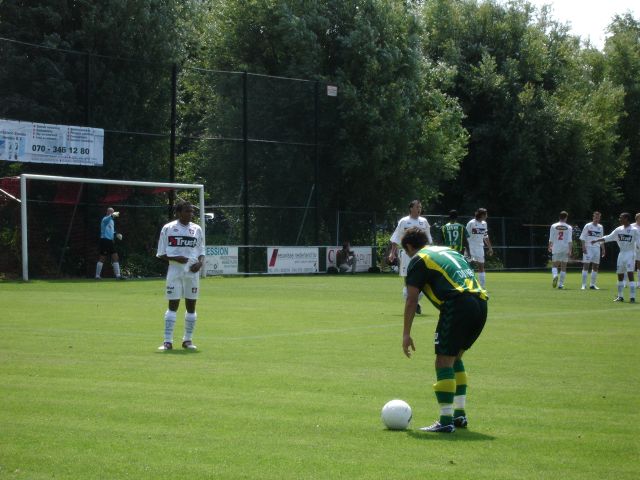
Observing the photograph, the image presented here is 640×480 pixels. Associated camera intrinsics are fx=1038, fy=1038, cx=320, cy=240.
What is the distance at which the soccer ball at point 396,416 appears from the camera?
890cm

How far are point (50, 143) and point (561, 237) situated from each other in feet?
57.6

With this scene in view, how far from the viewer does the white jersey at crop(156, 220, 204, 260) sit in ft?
50.6

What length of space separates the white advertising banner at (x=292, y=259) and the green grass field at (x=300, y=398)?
20.9 metres

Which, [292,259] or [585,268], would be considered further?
[292,259]

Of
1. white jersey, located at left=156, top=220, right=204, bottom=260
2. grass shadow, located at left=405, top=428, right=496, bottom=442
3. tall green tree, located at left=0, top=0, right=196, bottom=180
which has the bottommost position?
grass shadow, located at left=405, top=428, right=496, bottom=442

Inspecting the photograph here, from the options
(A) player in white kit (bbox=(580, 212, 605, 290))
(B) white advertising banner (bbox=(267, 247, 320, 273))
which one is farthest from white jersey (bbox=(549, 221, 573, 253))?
(B) white advertising banner (bbox=(267, 247, 320, 273))

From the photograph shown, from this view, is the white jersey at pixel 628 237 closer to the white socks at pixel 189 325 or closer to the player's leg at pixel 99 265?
the white socks at pixel 189 325

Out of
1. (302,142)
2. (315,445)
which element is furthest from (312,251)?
(315,445)

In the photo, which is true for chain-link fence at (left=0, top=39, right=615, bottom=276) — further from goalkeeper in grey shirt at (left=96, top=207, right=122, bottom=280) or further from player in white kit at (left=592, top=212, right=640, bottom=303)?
player in white kit at (left=592, top=212, right=640, bottom=303)

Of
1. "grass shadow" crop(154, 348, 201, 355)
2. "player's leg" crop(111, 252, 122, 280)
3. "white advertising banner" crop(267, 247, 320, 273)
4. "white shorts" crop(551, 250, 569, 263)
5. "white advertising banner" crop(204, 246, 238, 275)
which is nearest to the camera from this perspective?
"grass shadow" crop(154, 348, 201, 355)

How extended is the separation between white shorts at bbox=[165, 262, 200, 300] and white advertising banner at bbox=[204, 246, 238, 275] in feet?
77.8

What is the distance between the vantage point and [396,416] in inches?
350

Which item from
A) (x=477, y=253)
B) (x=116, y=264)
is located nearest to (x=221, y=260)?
(x=116, y=264)

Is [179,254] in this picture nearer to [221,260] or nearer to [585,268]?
[585,268]
